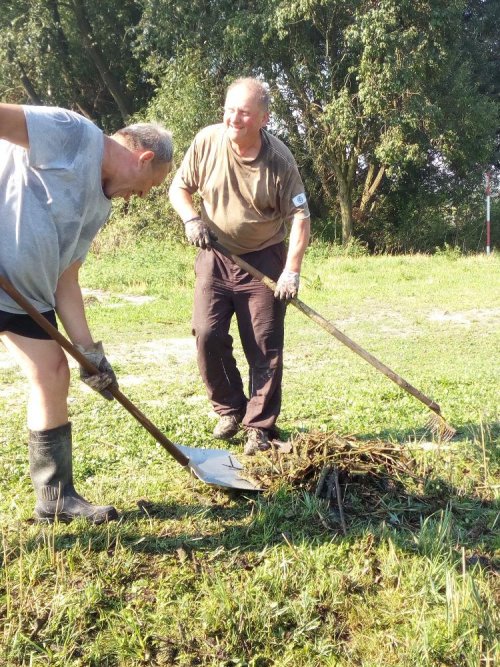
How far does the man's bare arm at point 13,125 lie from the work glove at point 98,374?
3.29 ft

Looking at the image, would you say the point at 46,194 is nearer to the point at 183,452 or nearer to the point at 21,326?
the point at 21,326

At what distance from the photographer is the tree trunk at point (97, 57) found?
21.7 metres

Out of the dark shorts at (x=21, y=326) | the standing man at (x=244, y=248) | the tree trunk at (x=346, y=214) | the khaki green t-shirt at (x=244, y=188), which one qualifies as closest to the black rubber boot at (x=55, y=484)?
the dark shorts at (x=21, y=326)

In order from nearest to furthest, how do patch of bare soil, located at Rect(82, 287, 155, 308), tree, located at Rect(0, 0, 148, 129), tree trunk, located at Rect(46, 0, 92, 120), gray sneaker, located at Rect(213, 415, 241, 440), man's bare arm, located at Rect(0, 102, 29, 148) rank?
man's bare arm, located at Rect(0, 102, 29, 148) < gray sneaker, located at Rect(213, 415, 241, 440) < patch of bare soil, located at Rect(82, 287, 155, 308) < tree, located at Rect(0, 0, 148, 129) < tree trunk, located at Rect(46, 0, 92, 120)

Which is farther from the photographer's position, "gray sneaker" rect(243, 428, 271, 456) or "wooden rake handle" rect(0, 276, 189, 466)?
"gray sneaker" rect(243, 428, 271, 456)

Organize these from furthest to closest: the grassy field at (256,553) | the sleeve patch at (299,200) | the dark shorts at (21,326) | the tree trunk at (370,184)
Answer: the tree trunk at (370,184) < the sleeve patch at (299,200) < the dark shorts at (21,326) < the grassy field at (256,553)

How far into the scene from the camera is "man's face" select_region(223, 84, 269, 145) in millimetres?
→ 3523

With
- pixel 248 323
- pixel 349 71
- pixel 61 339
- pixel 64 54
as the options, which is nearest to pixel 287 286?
pixel 248 323

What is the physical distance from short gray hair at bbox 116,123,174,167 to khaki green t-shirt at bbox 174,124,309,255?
3.37 feet

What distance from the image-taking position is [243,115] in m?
3.54

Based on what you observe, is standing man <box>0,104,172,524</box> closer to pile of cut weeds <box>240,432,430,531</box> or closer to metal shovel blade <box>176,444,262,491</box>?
metal shovel blade <box>176,444,262,491</box>

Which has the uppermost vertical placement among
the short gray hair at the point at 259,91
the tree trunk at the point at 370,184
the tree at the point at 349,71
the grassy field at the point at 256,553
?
the tree at the point at 349,71

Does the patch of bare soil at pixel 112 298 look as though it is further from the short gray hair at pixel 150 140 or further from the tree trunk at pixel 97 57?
the tree trunk at pixel 97 57

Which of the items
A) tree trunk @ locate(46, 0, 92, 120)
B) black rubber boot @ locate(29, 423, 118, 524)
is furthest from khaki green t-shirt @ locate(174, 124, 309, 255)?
tree trunk @ locate(46, 0, 92, 120)
